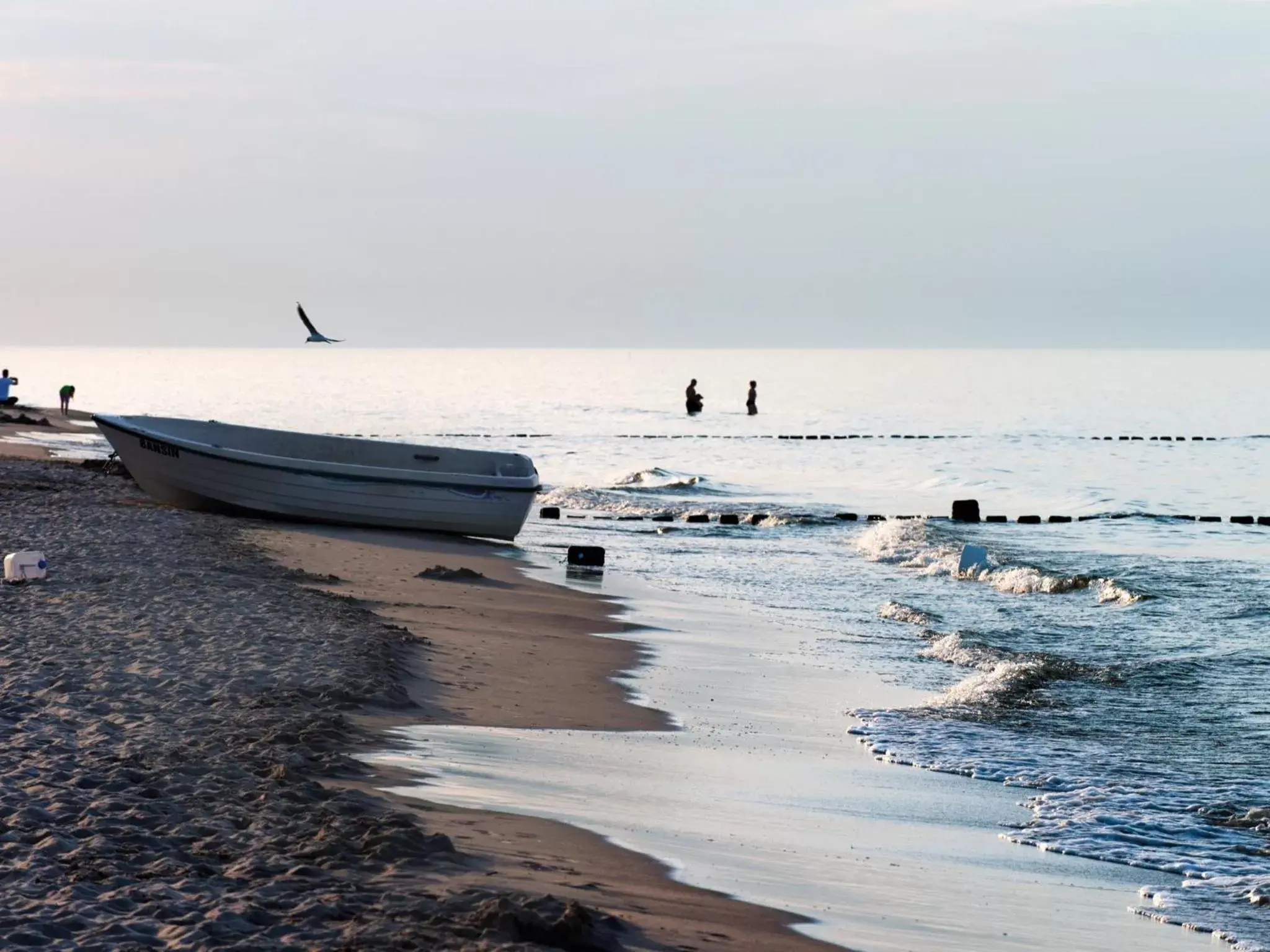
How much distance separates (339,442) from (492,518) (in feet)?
12.2

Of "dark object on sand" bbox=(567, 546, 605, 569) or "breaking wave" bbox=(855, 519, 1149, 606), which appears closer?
"dark object on sand" bbox=(567, 546, 605, 569)

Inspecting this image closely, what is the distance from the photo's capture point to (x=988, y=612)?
54.3 ft

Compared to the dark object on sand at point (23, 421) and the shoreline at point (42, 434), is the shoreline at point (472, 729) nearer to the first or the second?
the shoreline at point (42, 434)

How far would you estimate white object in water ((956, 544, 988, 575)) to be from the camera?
19984mm

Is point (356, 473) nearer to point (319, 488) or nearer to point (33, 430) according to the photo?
point (319, 488)

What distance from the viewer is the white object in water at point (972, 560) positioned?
19984 mm

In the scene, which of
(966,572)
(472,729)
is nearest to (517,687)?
(472,729)

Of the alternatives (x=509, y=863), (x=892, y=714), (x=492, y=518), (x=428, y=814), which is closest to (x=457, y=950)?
(x=509, y=863)

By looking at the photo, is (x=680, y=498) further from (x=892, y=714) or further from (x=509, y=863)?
(x=509, y=863)

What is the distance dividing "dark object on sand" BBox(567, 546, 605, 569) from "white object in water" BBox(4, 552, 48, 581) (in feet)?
21.9

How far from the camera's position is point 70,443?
128 feet

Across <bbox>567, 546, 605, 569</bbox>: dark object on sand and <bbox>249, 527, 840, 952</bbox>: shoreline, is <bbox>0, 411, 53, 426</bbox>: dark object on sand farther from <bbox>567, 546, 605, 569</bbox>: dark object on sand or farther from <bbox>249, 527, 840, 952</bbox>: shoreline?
<bbox>567, 546, 605, 569</bbox>: dark object on sand

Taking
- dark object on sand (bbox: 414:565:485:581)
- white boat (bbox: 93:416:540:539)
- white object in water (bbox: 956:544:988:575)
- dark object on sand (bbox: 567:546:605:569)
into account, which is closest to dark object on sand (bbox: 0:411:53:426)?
white boat (bbox: 93:416:540:539)

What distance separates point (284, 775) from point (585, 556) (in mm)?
11169
